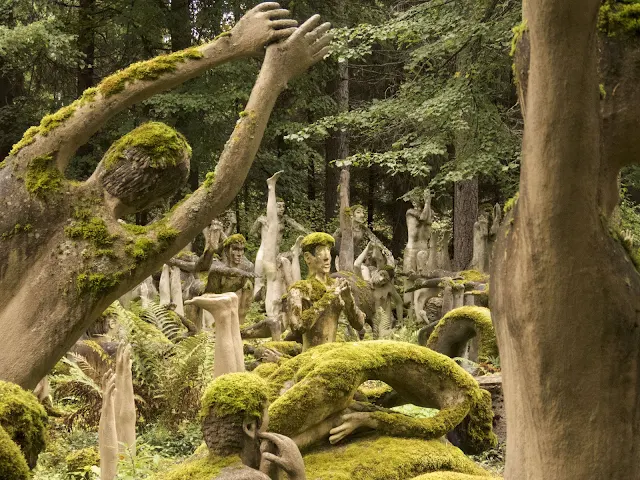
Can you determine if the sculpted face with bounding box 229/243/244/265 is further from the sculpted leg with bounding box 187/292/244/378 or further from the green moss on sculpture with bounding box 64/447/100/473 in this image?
the sculpted leg with bounding box 187/292/244/378

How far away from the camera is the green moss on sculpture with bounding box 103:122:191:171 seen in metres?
4.64

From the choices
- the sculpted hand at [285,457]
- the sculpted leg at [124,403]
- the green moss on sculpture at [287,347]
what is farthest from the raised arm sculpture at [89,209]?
the green moss on sculpture at [287,347]

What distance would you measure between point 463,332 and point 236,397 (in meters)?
5.91

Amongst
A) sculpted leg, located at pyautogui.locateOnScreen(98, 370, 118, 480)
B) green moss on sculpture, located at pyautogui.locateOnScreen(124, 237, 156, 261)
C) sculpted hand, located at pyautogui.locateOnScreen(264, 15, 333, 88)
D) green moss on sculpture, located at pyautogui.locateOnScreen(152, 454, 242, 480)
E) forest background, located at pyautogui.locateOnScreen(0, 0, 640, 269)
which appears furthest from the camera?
forest background, located at pyautogui.locateOnScreen(0, 0, 640, 269)

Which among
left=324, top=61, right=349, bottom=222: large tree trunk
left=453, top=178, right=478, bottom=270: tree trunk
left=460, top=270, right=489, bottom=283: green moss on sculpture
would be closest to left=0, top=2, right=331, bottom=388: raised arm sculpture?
left=460, top=270, right=489, bottom=283: green moss on sculpture

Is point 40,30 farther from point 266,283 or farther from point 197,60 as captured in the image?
point 197,60

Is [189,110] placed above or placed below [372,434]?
above

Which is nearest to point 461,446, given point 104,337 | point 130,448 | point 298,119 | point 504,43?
point 130,448

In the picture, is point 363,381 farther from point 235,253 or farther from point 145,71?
point 235,253

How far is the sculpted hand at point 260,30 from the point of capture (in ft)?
16.9

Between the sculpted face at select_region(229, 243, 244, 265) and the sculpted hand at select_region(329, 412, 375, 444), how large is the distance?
27.3ft

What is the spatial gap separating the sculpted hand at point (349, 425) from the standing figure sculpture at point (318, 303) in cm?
281

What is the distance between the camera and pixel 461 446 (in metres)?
6.58

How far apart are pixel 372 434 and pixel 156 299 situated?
10833 millimetres
